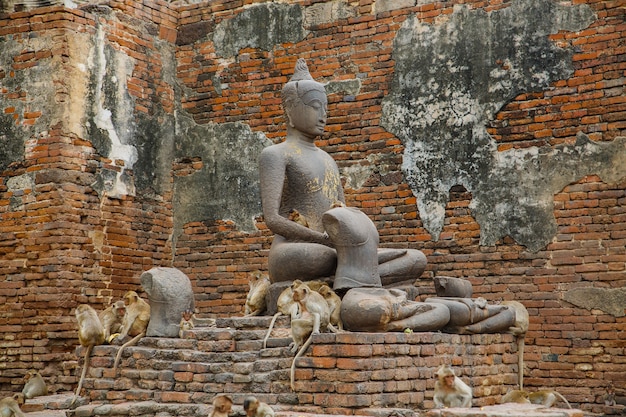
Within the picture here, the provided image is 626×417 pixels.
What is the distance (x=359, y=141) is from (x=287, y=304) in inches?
149

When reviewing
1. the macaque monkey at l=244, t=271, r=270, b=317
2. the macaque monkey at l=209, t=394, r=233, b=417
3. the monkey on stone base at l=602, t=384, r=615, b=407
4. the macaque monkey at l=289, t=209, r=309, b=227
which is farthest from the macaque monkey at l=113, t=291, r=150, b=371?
the monkey on stone base at l=602, t=384, r=615, b=407

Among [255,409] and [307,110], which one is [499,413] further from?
[307,110]

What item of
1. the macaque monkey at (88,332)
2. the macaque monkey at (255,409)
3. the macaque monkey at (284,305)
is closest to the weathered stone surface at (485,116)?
the macaque monkey at (284,305)

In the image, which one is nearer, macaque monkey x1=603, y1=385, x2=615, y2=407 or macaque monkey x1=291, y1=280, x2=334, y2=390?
macaque monkey x1=291, y1=280, x2=334, y2=390

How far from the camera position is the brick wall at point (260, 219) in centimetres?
945

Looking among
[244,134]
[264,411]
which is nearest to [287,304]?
[264,411]

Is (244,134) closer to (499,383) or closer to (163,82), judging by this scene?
(163,82)

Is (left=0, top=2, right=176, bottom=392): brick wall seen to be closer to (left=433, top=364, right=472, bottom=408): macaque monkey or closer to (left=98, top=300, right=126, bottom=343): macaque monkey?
(left=98, top=300, right=126, bottom=343): macaque monkey

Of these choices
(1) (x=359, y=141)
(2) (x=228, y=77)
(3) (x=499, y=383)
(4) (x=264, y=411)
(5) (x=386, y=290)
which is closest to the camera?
(4) (x=264, y=411)

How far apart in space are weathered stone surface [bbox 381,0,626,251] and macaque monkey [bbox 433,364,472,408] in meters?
3.36

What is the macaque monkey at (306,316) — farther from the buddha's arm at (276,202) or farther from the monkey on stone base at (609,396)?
the monkey on stone base at (609,396)

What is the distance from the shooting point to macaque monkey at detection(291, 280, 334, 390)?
268 inches

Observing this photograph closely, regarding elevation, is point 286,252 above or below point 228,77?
below

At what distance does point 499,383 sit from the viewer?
8.01 metres
